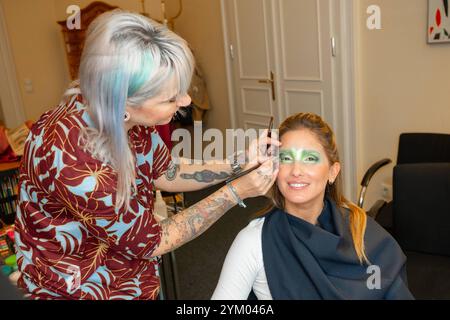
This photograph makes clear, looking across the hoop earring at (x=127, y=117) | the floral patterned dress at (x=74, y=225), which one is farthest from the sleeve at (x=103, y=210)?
the hoop earring at (x=127, y=117)

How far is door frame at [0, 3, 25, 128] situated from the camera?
12.9ft

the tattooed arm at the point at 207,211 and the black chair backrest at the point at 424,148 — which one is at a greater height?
the tattooed arm at the point at 207,211

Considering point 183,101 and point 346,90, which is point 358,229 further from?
point 346,90

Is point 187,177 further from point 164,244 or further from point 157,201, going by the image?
point 157,201

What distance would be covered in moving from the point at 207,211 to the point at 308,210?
42 cm

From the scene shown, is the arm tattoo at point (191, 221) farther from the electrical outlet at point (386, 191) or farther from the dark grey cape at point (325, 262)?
the electrical outlet at point (386, 191)

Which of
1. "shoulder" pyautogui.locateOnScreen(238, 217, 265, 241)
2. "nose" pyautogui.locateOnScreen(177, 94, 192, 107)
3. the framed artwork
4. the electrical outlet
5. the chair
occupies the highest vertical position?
the framed artwork

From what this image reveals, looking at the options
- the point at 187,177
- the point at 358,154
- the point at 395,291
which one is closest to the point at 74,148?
the point at 187,177

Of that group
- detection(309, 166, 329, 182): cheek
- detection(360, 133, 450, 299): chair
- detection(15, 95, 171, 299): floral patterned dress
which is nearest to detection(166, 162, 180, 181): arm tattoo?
detection(15, 95, 171, 299): floral patterned dress

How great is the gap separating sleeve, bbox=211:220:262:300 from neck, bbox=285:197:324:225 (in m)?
0.18

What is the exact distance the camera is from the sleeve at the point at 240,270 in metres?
1.16

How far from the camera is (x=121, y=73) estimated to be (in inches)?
32.9

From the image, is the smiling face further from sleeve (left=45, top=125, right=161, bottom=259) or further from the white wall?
the white wall

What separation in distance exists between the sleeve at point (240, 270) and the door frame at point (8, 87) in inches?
144
